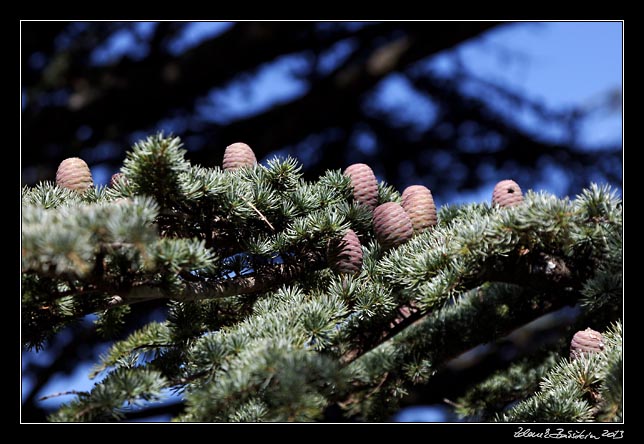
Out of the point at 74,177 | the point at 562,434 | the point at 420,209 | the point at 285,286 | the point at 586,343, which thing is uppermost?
the point at 74,177

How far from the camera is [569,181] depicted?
409cm

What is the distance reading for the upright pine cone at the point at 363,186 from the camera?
3.65 ft

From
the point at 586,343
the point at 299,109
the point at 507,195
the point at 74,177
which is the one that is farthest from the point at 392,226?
the point at 299,109

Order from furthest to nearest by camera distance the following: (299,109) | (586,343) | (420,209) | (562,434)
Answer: (299,109) → (420,209) → (586,343) → (562,434)

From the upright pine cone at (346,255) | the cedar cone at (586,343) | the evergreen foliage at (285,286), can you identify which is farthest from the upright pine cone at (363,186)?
the cedar cone at (586,343)

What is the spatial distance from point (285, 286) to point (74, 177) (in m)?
0.38

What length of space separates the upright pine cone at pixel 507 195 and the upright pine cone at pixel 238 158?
39 cm

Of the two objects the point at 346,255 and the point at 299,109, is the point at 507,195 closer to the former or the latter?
the point at 346,255

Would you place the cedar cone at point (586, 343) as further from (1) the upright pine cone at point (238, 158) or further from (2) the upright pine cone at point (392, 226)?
(1) the upright pine cone at point (238, 158)

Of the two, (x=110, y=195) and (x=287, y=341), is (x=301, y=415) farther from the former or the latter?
(x=110, y=195)

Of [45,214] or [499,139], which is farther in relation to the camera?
[499,139]

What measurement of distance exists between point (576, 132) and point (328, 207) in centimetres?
365

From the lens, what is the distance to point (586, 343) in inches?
37.8
